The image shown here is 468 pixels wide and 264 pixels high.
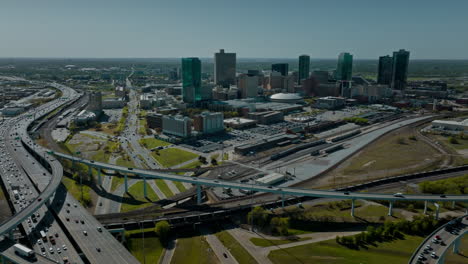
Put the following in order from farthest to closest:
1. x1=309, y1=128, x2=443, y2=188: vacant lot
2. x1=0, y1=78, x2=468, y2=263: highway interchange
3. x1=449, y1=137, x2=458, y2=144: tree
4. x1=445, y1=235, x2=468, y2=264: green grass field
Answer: x1=449, y1=137, x2=458, y2=144: tree, x1=309, y1=128, x2=443, y2=188: vacant lot, x1=445, y1=235, x2=468, y2=264: green grass field, x1=0, y1=78, x2=468, y2=263: highway interchange

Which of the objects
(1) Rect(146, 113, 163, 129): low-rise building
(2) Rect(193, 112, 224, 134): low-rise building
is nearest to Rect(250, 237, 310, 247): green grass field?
(2) Rect(193, 112, 224, 134): low-rise building

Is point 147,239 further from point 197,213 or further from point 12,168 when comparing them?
point 12,168

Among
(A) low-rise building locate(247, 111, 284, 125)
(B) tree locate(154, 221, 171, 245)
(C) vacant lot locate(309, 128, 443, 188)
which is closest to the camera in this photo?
(B) tree locate(154, 221, 171, 245)

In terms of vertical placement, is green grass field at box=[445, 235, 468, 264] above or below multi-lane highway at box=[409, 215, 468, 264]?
below

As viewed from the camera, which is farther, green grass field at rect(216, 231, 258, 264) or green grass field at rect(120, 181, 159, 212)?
green grass field at rect(120, 181, 159, 212)

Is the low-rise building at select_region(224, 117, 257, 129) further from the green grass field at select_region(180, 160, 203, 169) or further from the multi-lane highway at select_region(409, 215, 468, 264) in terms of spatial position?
the multi-lane highway at select_region(409, 215, 468, 264)

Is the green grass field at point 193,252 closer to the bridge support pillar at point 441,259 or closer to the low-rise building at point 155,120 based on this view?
the bridge support pillar at point 441,259

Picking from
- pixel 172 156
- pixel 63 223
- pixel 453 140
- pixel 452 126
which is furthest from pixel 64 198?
pixel 452 126

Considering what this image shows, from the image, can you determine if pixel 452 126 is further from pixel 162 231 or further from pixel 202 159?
pixel 162 231
